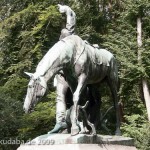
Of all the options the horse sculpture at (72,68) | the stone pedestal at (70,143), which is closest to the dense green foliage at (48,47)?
the horse sculpture at (72,68)

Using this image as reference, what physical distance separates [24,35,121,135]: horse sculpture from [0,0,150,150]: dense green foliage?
846 centimetres

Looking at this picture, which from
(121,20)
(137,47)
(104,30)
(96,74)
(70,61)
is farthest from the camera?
(104,30)

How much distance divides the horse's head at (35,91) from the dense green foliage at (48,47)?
368 inches

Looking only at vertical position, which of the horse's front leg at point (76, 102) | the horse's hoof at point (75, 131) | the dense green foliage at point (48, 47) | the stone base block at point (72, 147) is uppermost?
the dense green foliage at point (48, 47)

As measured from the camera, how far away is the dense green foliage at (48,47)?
15.3 m

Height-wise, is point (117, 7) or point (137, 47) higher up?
point (117, 7)

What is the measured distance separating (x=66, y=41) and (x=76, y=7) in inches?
458

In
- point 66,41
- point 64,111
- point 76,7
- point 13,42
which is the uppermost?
point 76,7

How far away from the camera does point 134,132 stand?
1527 cm

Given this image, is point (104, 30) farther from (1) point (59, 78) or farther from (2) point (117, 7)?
(1) point (59, 78)

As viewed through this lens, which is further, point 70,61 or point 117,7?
point 117,7

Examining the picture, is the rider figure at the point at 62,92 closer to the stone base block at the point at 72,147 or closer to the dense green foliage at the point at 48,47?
the stone base block at the point at 72,147

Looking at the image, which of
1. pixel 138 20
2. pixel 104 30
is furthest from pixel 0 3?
pixel 138 20

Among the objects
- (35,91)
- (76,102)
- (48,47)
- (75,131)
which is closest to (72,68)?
(76,102)
